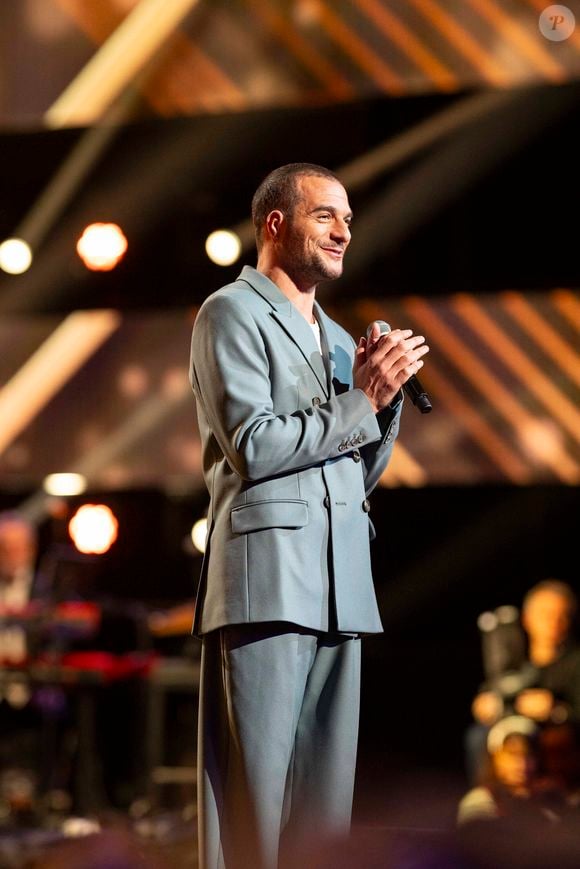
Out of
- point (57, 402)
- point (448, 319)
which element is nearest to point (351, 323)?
point (448, 319)

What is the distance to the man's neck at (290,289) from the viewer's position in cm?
203

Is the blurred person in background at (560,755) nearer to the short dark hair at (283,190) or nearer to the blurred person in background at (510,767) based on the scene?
the blurred person in background at (510,767)

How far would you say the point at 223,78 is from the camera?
18.5 feet

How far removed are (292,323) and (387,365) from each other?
0.18 metres

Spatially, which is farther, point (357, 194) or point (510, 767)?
point (357, 194)

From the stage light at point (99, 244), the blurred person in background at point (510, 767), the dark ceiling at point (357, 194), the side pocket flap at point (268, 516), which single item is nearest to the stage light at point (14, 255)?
the dark ceiling at point (357, 194)

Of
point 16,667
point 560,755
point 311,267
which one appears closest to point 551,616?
point 560,755

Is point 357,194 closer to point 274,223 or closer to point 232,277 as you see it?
point 232,277

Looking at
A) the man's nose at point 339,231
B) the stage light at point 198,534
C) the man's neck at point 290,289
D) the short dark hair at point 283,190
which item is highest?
the stage light at point 198,534

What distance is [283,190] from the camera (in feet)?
6.55

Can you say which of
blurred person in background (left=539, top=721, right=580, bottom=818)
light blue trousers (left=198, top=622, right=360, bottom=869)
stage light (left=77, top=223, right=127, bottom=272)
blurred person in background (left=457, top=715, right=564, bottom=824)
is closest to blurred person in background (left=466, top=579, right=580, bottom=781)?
blurred person in background (left=457, top=715, right=564, bottom=824)

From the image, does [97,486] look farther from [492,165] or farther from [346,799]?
[346,799]

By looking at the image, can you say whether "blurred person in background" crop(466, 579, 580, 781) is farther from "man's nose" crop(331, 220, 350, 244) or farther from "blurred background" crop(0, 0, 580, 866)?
"man's nose" crop(331, 220, 350, 244)

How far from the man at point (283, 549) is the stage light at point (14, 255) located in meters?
3.54
